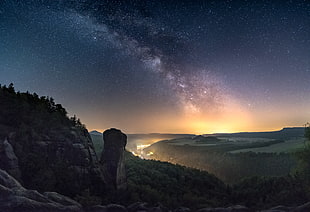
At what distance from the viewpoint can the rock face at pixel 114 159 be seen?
28.1 meters

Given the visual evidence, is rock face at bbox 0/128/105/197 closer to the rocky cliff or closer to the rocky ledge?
the rocky cliff

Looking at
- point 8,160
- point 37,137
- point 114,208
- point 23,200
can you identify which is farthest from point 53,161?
point 23,200

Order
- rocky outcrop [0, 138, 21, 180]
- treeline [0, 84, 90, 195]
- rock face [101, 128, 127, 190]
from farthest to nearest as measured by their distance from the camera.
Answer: rock face [101, 128, 127, 190] < treeline [0, 84, 90, 195] < rocky outcrop [0, 138, 21, 180]

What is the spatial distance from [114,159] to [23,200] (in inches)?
692

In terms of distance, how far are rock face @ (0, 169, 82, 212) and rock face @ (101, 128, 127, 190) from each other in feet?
38.1

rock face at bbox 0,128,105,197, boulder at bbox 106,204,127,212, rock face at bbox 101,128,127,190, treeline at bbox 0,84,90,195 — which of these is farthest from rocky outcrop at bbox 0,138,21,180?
rock face at bbox 101,128,127,190

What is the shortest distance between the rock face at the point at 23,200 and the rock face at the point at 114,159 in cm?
1161

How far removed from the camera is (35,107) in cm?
2795

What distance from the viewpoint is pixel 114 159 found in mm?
30422

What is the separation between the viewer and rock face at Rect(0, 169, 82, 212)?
1270 cm

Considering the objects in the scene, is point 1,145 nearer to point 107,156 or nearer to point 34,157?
point 34,157

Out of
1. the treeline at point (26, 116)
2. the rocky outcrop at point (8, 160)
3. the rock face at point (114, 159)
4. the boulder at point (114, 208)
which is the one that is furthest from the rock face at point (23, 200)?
the rock face at point (114, 159)

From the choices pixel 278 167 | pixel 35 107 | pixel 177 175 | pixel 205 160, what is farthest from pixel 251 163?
pixel 35 107

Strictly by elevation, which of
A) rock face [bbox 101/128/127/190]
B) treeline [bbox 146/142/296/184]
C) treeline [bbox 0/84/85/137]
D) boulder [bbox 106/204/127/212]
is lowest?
treeline [bbox 146/142/296/184]
